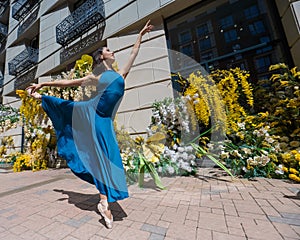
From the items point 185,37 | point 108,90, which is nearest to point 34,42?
point 185,37

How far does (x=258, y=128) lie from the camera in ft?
9.32

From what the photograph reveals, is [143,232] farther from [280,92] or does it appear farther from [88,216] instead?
[280,92]

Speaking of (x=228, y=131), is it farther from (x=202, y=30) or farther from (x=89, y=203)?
(x=202, y=30)

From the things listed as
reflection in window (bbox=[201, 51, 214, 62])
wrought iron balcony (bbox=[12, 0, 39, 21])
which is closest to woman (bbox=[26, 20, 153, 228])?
reflection in window (bbox=[201, 51, 214, 62])

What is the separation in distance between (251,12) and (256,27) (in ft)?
1.48

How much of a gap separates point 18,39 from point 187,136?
39.0 ft

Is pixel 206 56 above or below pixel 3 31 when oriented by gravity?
below

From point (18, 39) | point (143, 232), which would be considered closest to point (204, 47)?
point (143, 232)

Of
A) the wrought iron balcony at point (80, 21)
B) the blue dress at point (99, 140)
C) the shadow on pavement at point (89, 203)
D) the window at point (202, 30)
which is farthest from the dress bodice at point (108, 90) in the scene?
the wrought iron balcony at point (80, 21)

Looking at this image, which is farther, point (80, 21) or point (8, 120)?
point (8, 120)

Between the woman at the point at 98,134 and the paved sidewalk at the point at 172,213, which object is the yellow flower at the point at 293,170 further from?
the woman at the point at 98,134

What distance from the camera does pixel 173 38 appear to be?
456cm

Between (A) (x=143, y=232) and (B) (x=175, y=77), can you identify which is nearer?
(A) (x=143, y=232)

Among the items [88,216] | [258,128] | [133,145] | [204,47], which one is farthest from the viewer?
[204,47]
